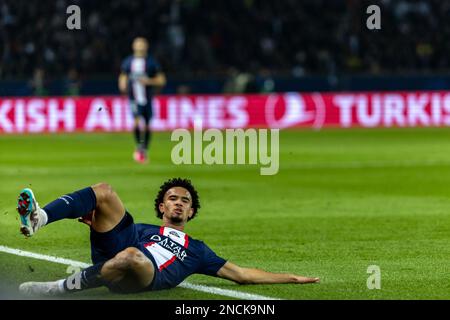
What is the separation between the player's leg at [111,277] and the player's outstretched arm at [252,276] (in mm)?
690

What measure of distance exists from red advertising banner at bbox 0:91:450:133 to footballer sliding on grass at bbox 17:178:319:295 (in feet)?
73.8

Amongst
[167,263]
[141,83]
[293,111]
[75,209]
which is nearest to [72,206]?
[75,209]

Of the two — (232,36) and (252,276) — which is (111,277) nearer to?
(252,276)

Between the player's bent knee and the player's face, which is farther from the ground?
the player's face

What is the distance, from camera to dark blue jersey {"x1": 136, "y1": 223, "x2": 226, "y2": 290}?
7.81 meters

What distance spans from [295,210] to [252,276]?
5.59 metres

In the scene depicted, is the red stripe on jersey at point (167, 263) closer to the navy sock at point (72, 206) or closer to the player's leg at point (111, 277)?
the player's leg at point (111, 277)

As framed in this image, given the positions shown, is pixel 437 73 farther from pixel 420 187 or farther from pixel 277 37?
pixel 420 187

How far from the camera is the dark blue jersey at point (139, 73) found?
71.5 feet

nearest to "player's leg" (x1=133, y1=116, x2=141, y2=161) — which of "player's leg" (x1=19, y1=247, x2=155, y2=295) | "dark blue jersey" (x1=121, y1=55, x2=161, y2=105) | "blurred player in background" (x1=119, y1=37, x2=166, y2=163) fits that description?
"blurred player in background" (x1=119, y1=37, x2=166, y2=163)

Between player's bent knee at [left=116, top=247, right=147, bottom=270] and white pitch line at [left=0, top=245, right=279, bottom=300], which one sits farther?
white pitch line at [left=0, top=245, right=279, bottom=300]

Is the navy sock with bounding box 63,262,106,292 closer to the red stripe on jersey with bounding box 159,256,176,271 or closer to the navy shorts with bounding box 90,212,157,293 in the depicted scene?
the navy shorts with bounding box 90,212,157,293

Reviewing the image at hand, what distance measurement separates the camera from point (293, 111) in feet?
105

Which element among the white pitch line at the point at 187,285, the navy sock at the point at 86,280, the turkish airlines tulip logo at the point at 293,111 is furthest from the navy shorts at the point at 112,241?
the turkish airlines tulip logo at the point at 293,111
